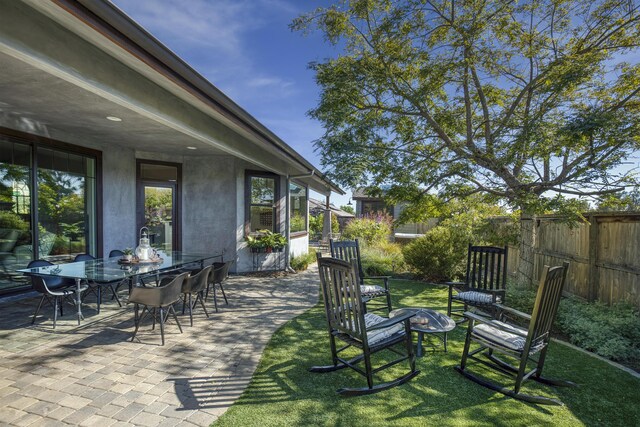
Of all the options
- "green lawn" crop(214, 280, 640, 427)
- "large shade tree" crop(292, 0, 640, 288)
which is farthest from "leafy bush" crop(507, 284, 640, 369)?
"large shade tree" crop(292, 0, 640, 288)

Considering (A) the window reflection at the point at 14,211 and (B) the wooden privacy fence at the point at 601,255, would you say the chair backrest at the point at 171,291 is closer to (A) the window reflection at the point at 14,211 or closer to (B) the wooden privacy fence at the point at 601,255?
(A) the window reflection at the point at 14,211

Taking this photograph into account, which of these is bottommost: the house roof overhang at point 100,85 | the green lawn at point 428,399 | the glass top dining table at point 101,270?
the green lawn at point 428,399

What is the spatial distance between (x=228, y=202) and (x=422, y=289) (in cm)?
492

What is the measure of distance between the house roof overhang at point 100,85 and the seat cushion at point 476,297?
4039 mm

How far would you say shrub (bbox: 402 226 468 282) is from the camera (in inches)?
310

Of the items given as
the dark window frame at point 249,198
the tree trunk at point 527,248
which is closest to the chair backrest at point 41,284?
the dark window frame at point 249,198

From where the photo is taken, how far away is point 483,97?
629 cm

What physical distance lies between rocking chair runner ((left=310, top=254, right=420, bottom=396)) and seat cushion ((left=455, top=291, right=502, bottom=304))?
1.70 meters

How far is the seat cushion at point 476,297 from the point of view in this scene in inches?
178

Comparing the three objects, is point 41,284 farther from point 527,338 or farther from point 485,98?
point 485,98

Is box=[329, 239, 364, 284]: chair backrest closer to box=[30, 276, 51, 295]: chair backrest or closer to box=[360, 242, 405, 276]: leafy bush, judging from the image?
box=[360, 242, 405, 276]: leafy bush

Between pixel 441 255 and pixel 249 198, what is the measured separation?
488 centimetres

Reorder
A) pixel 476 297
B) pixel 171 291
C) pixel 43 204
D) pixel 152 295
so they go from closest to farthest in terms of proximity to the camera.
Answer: pixel 152 295 < pixel 171 291 < pixel 476 297 < pixel 43 204

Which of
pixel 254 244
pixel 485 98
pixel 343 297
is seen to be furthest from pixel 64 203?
pixel 485 98
